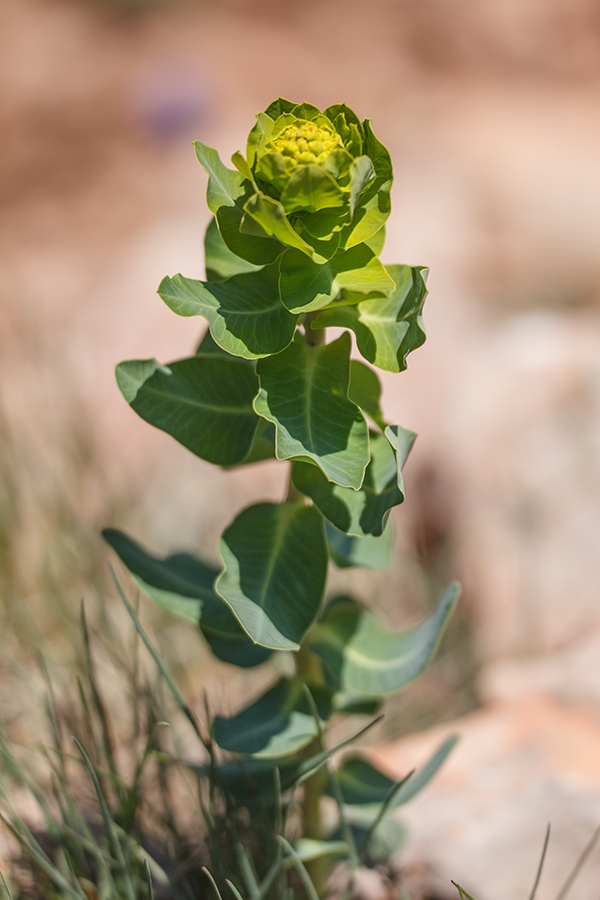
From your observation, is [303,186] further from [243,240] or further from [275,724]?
[275,724]

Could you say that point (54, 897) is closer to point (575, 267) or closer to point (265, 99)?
point (575, 267)

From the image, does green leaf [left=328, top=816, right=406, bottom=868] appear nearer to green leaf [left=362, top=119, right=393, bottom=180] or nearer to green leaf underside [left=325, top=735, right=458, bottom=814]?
green leaf underside [left=325, top=735, right=458, bottom=814]

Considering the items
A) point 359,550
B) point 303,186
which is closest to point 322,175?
point 303,186

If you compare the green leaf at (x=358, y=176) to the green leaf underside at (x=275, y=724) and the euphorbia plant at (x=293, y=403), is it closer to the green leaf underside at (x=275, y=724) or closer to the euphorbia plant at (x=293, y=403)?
the euphorbia plant at (x=293, y=403)

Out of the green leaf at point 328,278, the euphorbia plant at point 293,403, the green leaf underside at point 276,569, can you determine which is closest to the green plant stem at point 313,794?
the euphorbia plant at point 293,403

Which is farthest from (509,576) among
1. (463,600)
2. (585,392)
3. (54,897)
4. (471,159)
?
(471,159)

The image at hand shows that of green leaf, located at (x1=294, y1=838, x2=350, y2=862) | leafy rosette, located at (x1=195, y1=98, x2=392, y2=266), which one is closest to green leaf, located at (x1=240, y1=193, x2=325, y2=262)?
leafy rosette, located at (x1=195, y1=98, x2=392, y2=266)
